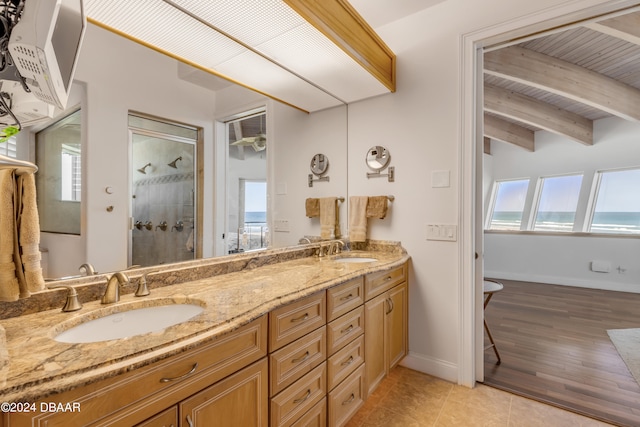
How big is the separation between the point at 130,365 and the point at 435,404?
6.08 ft

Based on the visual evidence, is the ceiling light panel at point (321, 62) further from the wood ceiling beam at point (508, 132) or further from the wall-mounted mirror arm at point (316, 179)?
the wood ceiling beam at point (508, 132)

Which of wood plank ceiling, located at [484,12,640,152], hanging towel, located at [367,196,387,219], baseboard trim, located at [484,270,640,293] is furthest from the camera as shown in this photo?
baseboard trim, located at [484,270,640,293]

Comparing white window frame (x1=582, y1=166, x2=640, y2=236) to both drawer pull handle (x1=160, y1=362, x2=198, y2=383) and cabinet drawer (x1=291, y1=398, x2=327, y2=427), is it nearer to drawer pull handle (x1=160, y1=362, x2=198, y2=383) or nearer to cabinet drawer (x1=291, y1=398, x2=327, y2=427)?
cabinet drawer (x1=291, y1=398, x2=327, y2=427)

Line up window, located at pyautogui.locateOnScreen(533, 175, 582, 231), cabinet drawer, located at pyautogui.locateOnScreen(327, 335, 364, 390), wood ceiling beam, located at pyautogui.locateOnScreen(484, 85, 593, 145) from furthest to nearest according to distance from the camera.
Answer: window, located at pyautogui.locateOnScreen(533, 175, 582, 231)
wood ceiling beam, located at pyautogui.locateOnScreen(484, 85, 593, 145)
cabinet drawer, located at pyautogui.locateOnScreen(327, 335, 364, 390)

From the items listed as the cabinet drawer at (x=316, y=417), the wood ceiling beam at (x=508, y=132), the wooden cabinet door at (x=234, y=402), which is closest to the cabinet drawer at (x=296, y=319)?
the wooden cabinet door at (x=234, y=402)

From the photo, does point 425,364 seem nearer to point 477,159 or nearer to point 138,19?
point 477,159

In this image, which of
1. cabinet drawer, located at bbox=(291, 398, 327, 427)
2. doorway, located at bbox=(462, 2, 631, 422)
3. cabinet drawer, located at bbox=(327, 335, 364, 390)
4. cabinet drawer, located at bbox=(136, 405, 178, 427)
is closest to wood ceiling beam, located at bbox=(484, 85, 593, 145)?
doorway, located at bbox=(462, 2, 631, 422)

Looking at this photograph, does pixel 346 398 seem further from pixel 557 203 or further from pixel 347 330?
pixel 557 203

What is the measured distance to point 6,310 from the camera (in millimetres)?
952

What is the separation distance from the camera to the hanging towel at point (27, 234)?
0.82m

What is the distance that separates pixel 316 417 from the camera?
54.4 inches

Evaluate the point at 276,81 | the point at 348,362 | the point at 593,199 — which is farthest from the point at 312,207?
the point at 593,199

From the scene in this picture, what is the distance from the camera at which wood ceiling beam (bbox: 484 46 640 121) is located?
2937 mm

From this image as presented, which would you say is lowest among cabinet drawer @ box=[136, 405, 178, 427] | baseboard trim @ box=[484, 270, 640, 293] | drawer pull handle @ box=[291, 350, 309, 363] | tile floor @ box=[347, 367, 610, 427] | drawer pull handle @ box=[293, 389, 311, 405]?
tile floor @ box=[347, 367, 610, 427]
